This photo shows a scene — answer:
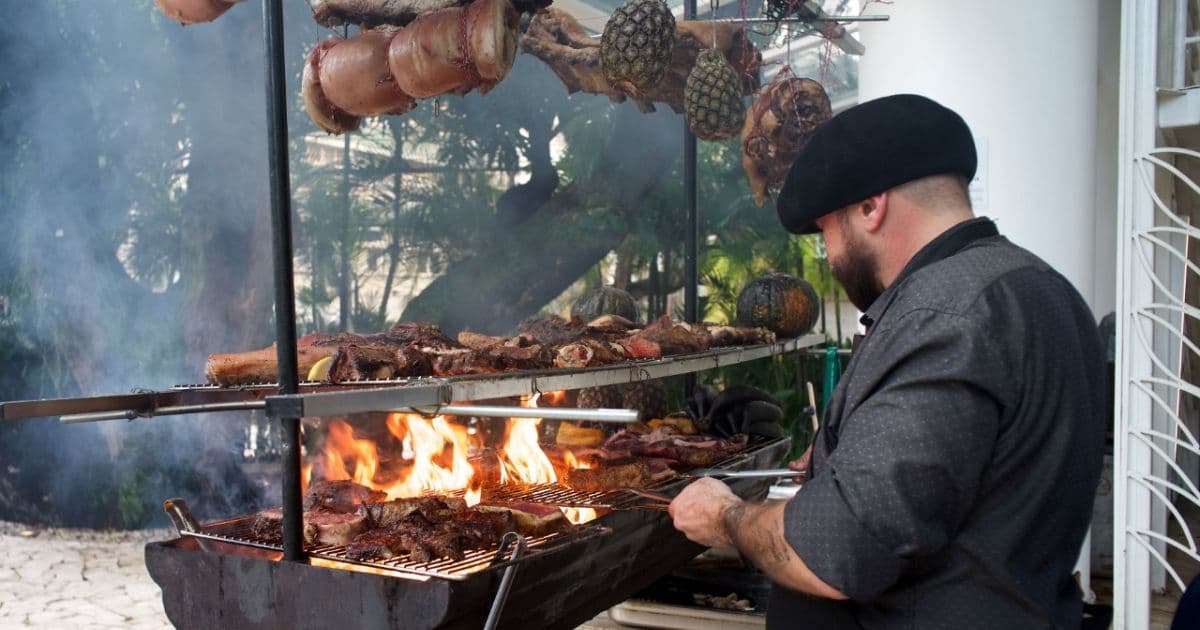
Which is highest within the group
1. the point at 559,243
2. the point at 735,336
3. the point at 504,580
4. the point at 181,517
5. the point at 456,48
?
the point at 456,48

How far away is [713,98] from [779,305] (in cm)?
190

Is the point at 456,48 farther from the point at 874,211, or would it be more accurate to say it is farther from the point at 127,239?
the point at 127,239

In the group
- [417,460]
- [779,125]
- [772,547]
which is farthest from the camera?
[779,125]

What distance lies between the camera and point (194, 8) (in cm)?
408

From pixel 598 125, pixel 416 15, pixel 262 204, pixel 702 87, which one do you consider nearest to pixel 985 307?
pixel 416 15

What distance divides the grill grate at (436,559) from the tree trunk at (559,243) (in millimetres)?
7469

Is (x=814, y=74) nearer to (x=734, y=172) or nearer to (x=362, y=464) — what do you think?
(x=734, y=172)

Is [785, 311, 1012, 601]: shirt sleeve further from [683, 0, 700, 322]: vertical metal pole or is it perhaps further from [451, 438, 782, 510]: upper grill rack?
[683, 0, 700, 322]: vertical metal pole

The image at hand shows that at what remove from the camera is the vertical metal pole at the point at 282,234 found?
2775mm

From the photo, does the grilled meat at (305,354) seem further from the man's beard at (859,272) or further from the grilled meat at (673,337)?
the man's beard at (859,272)

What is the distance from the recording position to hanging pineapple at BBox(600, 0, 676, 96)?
4.82m

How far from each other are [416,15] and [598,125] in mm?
7521

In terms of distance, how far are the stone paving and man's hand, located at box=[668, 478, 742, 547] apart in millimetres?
4725

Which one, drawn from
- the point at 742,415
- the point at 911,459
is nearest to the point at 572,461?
the point at 742,415
